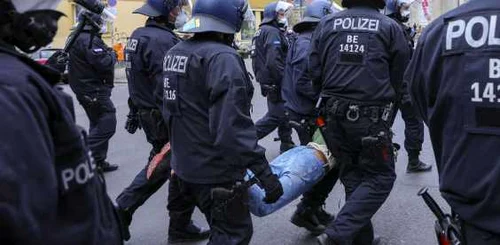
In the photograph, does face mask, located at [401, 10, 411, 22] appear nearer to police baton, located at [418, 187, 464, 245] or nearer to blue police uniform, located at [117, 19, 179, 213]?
blue police uniform, located at [117, 19, 179, 213]

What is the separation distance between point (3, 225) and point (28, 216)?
55 mm

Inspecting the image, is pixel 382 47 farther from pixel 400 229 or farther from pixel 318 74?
pixel 400 229

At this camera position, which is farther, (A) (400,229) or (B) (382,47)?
(A) (400,229)

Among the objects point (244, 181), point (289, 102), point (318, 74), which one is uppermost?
point (318, 74)

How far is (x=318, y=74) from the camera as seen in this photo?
436cm

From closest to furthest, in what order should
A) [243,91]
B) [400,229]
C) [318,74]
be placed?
[243,91], [318,74], [400,229]

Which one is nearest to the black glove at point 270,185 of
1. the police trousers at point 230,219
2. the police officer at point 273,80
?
the police trousers at point 230,219

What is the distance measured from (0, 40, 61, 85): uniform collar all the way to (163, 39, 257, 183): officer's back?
1634mm

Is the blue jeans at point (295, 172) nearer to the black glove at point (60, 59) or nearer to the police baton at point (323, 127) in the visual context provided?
Result: the police baton at point (323, 127)

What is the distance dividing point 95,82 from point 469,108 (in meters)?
5.14

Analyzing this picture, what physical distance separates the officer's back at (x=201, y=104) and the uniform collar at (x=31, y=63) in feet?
5.36

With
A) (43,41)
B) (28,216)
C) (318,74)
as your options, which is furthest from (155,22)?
(28,216)

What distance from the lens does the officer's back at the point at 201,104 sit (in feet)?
10.4

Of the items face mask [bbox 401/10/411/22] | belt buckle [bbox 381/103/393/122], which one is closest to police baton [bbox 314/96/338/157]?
belt buckle [bbox 381/103/393/122]
